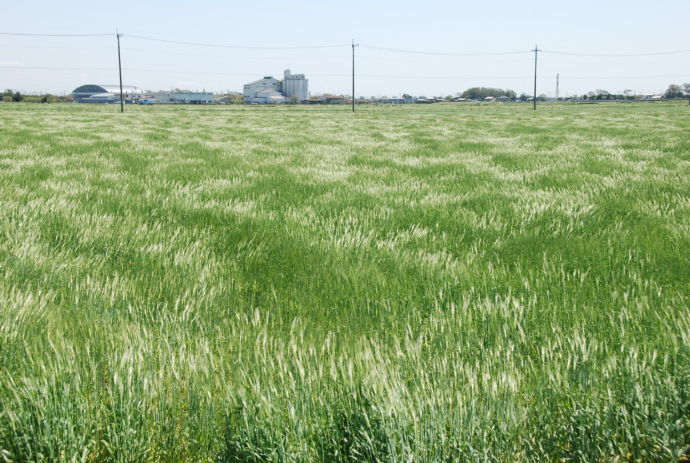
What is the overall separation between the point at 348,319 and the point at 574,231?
2.90 m

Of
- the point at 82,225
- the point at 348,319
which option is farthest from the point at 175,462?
the point at 82,225

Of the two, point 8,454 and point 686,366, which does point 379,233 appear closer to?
point 686,366

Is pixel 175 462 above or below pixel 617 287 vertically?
below

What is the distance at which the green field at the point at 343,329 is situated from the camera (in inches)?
56.7

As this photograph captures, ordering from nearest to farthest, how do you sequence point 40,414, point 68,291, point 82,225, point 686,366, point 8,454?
point 8,454, point 40,414, point 686,366, point 68,291, point 82,225

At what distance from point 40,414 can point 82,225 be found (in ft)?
9.84

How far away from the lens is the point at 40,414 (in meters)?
1.46

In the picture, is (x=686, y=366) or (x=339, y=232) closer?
(x=686, y=366)

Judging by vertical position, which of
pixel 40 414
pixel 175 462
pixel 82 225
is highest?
pixel 82 225

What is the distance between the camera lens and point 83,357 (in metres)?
1.84

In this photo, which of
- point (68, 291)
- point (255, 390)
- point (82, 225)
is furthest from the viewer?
point (82, 225)

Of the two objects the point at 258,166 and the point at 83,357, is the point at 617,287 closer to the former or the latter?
the point at 83,357

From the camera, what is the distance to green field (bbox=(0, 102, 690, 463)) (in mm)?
1441

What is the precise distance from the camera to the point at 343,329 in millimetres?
2303
